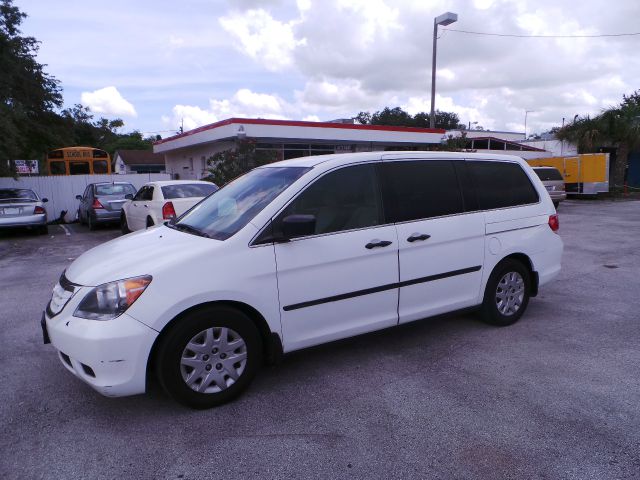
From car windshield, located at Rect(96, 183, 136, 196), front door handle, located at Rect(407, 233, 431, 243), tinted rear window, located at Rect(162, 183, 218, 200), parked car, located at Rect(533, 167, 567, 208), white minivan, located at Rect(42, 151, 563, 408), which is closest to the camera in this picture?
white minivan, located at Rect(42, 151, 563, 408)

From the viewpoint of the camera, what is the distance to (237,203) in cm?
411

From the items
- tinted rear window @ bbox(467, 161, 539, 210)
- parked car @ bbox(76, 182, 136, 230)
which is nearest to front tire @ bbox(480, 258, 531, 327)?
tinted rear window @ bbox(467, 161, 539, 210)

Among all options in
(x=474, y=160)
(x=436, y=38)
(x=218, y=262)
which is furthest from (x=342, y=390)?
(x=436, y=38)

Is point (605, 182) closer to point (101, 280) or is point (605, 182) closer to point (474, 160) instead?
point (474, 160)

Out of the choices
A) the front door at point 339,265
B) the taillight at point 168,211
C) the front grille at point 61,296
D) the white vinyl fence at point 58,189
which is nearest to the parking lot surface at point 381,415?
the front door at point 339,265

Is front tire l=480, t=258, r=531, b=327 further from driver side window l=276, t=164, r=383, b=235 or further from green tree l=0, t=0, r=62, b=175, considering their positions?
green tree l=0, t=0, r=62, b=175

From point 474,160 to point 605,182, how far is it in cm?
2259

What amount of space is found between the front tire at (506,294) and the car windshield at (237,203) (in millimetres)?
2325

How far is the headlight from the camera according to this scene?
10.3 ft

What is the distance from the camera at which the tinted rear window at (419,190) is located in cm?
416

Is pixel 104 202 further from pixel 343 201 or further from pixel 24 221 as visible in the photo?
pixel 343 201

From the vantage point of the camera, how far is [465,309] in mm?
4695

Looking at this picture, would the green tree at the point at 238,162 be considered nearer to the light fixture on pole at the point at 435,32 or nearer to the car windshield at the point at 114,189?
the car windshield at the point at 114,189

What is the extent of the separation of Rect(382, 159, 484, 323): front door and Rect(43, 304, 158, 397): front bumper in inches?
84.0
